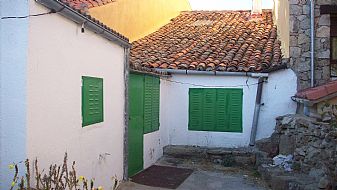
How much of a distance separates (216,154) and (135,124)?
307 cm

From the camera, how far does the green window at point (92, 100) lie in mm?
5828

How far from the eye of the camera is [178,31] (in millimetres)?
15727

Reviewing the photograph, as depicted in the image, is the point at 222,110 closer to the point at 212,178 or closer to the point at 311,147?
the point at 212,178

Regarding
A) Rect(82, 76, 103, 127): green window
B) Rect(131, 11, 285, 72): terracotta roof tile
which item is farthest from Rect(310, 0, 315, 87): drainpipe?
Rect(82, 76, 103, 127): green window

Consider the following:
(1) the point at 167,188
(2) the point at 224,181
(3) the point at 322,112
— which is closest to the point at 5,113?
(1) the point at 167,188

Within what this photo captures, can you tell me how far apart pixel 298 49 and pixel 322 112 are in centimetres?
281

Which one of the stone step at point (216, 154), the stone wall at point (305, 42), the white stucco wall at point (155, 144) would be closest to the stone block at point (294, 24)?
the stone wall at point (305, 42)

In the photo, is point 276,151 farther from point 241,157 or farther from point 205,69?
point 205,69

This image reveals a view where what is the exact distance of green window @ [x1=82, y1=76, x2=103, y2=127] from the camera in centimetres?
583

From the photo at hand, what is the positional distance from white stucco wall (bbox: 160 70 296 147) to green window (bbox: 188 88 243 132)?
5.7 inches

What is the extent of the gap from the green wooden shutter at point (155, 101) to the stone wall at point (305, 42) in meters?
3.54

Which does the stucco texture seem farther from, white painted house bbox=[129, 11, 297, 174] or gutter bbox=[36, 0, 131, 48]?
gutter bbox=[36, 0, 131, 48]

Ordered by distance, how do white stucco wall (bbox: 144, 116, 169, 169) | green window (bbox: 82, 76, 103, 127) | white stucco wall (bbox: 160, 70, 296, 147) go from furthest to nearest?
white stucco wall (bbox: 160, 70, 296, 147) → white stucco wall (bbox: 144, 116, 169, 169) → green window (bbox: 82, 76, 103, 127)

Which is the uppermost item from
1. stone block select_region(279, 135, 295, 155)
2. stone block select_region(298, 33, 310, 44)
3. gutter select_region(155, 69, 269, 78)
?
stone block select_region(298, 33, 310, 44)
